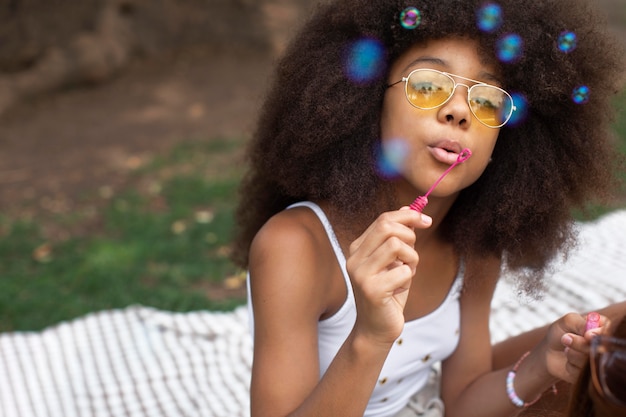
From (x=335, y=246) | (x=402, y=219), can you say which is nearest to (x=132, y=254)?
(x=335, y=246)

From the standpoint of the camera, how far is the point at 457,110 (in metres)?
1.61

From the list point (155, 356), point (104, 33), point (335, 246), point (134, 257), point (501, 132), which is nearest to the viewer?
point (335, 246)

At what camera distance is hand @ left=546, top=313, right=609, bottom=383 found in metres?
1.53

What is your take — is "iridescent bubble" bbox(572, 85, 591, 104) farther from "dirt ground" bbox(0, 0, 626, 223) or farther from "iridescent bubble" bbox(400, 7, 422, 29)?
"dirt ground" bbox(0, 0, 626, 223)

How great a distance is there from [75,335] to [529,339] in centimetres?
179

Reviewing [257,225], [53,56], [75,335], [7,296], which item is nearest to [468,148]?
[257,225]

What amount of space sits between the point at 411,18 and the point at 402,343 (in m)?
0.79

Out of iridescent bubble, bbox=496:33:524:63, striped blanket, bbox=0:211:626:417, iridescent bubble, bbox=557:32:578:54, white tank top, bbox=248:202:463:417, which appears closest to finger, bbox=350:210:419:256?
white tank top, bbox=248:202:463:417

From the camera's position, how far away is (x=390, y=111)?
1708 mm

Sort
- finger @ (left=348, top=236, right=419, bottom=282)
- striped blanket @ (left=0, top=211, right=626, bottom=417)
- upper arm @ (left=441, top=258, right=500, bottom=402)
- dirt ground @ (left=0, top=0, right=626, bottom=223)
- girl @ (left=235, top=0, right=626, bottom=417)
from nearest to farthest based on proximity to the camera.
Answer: finger @ (left=348, top=236, right=419, bottom=282)
girl @ (left=235, top=0, right=626, bottom=417)
upper arm @ (left=441, top=258, right=500, bottom=402)
striped blanket @ (left=0, top=211, right=626, bottom=417)
dirt ground @ (left=0, top=0, right=626, bottom=223)

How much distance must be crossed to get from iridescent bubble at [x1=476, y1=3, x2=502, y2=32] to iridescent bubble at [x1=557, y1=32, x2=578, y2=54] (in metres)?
0.16

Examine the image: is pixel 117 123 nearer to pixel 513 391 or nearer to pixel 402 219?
pixel 513 391

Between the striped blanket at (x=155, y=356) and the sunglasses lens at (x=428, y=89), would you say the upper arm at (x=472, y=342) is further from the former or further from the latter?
the sunglasses lens at (x=428, y=89)

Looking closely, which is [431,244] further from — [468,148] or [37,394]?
[37,394]
